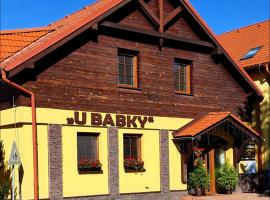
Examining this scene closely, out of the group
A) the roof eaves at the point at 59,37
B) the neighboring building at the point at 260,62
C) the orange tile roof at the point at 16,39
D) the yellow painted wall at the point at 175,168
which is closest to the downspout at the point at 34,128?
the roof eaves at the point at 59,37

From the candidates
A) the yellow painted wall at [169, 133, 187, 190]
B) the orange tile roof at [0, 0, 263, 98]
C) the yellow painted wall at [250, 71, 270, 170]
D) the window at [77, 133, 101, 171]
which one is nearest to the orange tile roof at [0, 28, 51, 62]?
the orange tile roof at [0, 0, 263, 98]

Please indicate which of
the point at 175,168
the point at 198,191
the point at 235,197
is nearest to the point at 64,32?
the point at 175,168

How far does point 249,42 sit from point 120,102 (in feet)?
36.3

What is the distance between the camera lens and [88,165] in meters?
16.7

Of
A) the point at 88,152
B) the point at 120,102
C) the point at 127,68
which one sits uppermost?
the point at 127,68

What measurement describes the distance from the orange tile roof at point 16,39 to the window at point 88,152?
11.7ft

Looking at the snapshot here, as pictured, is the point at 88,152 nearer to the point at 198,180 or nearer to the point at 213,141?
the point at 198,180

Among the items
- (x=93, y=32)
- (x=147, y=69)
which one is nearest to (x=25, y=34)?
(x=93, y=32)

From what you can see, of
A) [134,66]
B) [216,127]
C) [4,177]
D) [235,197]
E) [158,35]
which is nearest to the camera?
[4,177]

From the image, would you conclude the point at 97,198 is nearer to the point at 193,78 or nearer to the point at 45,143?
the point at 45,143

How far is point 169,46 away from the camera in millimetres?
20000

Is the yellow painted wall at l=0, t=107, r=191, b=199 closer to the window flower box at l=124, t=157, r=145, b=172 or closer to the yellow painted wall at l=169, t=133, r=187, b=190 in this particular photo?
the window flower box at l=124, t=157, r=145, b=172

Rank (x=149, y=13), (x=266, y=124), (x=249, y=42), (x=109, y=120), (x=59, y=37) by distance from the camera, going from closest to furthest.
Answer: (x=59, y=37)
(x=109, y=120)
(x=149, y=13)
(x=266, y=124)
(x=249, y=42)

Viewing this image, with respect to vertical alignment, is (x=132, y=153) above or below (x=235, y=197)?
above
